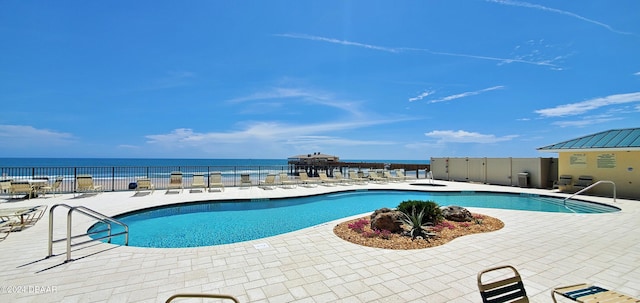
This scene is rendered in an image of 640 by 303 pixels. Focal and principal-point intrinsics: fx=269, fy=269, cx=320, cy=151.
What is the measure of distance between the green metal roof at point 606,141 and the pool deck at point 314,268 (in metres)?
7.49

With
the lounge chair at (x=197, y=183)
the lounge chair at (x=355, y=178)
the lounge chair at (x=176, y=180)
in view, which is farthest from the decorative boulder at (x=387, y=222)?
the lounge chair at (x=355, y=178)

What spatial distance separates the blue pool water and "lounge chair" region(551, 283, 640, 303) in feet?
16.3

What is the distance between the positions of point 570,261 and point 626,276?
21.2 inches

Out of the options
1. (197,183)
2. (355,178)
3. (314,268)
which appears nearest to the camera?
(314,268)

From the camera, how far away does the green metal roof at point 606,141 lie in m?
10.2

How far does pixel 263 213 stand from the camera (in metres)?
8.14

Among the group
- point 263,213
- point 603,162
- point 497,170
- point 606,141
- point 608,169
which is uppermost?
point 606,141

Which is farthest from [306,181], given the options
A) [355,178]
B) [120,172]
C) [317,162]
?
[317,162]

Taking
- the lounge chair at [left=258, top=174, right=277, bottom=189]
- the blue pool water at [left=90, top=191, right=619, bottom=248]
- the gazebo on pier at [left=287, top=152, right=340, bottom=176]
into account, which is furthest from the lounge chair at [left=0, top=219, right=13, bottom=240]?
the gazebo on pier at [left=287, top=152, right=340, bottom=176]

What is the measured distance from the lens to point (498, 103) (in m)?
16.2

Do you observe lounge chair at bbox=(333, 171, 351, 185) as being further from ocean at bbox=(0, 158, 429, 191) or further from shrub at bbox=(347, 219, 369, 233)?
shrub at bbox=(347, 219, 369, 233)

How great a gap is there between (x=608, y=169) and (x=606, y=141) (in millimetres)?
1240

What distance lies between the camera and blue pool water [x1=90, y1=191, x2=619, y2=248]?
229 inches

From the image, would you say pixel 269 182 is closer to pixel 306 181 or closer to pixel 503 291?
pixel 306 181
